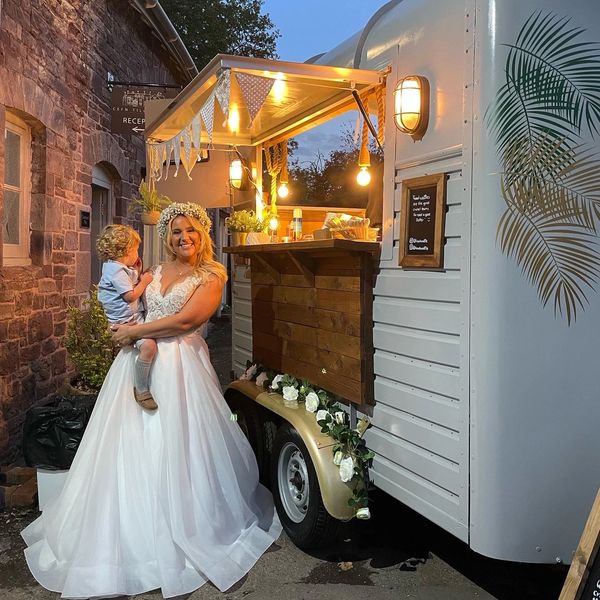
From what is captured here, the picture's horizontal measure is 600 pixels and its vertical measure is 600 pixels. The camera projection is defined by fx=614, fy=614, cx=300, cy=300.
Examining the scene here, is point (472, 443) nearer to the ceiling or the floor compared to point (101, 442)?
nearer to the ceiling

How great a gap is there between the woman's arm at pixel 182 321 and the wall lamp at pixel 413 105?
150 centimetres

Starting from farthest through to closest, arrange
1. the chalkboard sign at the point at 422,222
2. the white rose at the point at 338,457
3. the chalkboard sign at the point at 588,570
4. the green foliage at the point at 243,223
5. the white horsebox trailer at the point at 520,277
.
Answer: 1. the green foliage at the point at 243,223
2. the white rose at the point at 338,457
3. the chalkboard sign at the point at 422,222
4. the white horsebox trailer at the point at 520,277
5. the chalkboard sign at the point at 588,570

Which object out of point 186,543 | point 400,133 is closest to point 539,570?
point 186,543

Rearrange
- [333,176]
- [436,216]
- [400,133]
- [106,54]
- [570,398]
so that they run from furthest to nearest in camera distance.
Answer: [333,176], [106,54], [400,133], [436,216], [570,398]

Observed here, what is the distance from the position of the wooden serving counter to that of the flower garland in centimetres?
9

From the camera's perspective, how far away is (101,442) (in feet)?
12.0

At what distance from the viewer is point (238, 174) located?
608cm

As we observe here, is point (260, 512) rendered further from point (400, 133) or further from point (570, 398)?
point (400, 133)

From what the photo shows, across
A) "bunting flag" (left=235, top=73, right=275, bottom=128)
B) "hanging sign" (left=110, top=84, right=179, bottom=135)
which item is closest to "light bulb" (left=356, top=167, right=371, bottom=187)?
"bunting flag" (left=235, top=73, right=275, bottom=128)

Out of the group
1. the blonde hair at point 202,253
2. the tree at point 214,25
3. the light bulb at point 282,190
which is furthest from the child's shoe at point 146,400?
the tree at point 214,25

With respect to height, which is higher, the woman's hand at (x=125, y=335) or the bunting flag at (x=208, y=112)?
the bunting flag at (x=208, y=112)

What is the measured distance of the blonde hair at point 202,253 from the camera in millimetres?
3832

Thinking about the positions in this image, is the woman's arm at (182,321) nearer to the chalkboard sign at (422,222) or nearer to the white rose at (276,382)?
the white rose at (276,382)

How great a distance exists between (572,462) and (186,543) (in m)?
2.10
